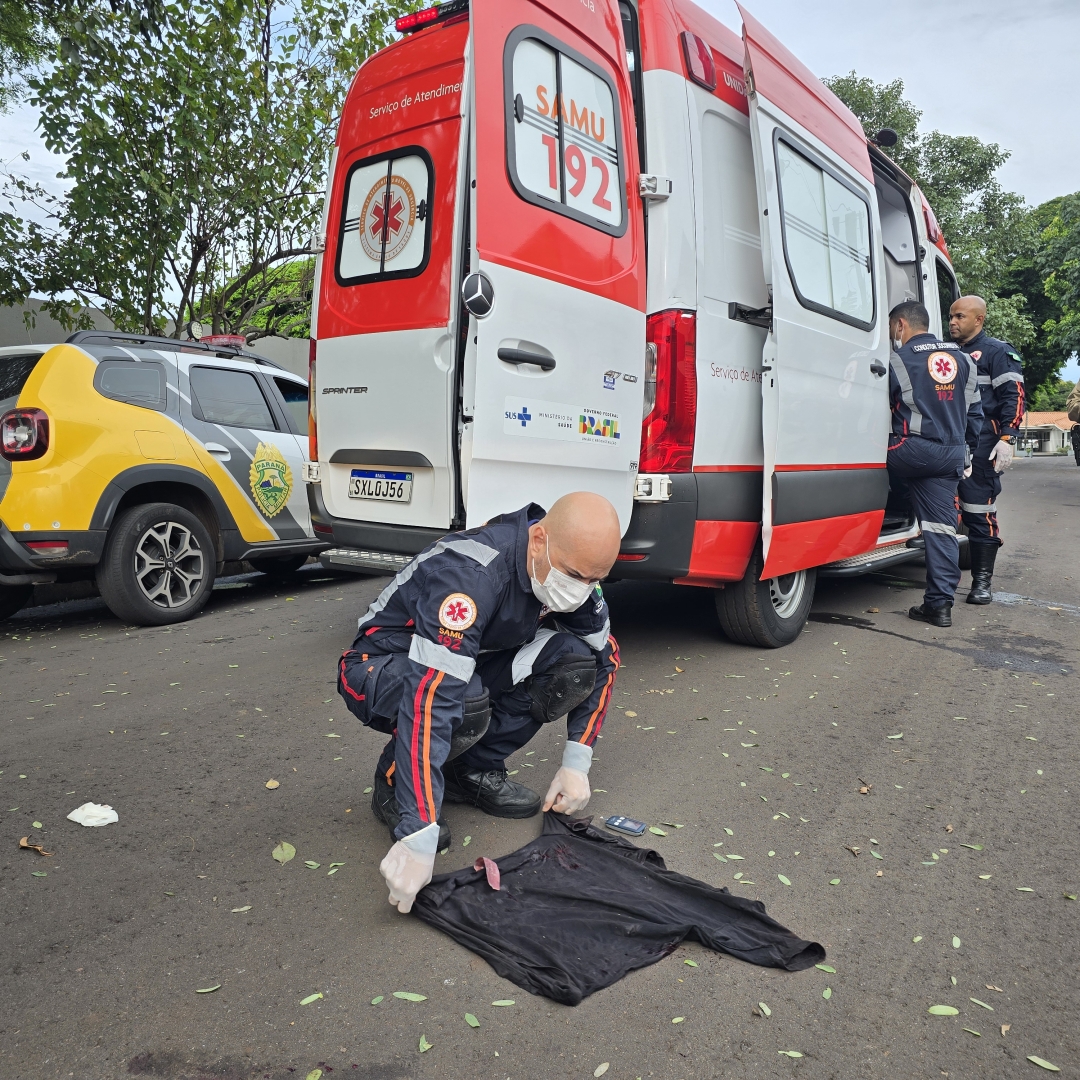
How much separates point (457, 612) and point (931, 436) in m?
4.34

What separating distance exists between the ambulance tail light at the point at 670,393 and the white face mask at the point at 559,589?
1.57 meters

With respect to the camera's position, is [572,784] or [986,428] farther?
[986,428]

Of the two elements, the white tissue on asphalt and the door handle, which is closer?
the white tissue on asphalt

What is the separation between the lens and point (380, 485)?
4.34 metres

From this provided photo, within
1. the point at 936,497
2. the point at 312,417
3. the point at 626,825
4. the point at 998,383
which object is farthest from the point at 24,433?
the point at 998,383

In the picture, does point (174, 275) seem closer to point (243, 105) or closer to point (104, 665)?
point (243, 105)

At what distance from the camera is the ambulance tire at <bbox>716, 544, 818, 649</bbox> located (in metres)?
4.76

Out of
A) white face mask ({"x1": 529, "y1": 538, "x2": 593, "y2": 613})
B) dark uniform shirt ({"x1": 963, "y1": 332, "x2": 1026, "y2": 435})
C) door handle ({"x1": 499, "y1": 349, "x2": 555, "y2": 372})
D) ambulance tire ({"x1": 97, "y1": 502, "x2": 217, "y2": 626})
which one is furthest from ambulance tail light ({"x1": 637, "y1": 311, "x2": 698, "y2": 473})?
dark uniform shirt ({"x1": 963, "y1": 332, "x2": 1026, "y2": 435})

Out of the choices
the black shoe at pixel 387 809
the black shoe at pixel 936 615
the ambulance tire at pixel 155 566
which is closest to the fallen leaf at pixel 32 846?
the black shoe at pixel 387 809

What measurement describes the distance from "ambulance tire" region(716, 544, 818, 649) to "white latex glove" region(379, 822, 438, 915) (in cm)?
273

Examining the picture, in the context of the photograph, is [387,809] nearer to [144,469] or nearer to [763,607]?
[763,607]

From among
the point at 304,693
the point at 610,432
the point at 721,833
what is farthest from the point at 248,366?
the point at 721,833

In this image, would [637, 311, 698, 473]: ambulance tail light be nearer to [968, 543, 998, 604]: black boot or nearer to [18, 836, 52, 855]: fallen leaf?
[18, 836, 52, 855]: fallen leaf

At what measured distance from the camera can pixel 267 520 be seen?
254 inches
